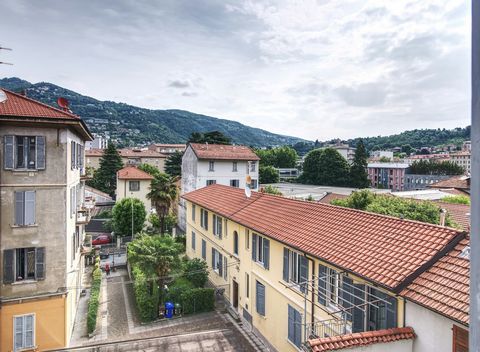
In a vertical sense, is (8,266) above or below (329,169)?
below

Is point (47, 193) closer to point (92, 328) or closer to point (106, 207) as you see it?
point (92, 328)

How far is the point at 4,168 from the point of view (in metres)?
15.5

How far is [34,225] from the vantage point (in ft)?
52.8

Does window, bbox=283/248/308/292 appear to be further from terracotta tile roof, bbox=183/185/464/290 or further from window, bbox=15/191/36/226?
window, bbox=15/191/36/226

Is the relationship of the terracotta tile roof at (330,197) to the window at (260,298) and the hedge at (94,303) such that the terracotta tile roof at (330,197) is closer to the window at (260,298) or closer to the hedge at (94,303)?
the window at (260,298)

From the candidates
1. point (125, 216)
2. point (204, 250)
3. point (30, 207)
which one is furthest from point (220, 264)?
point (125, 216)

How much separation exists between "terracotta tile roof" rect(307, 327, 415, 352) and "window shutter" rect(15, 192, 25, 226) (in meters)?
14.2

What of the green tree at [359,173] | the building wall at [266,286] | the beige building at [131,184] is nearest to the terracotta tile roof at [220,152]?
the beige building at [131,184]

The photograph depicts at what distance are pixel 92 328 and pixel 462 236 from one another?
60.3 ft

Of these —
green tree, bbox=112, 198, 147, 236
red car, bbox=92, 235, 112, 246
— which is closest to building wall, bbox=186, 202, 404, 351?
green tree, bbox=112, 198, 147, 236

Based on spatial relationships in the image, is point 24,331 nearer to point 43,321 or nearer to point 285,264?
point 43,321

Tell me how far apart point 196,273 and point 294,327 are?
11616mm

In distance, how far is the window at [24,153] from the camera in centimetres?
1552

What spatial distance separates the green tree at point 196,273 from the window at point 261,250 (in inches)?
294
